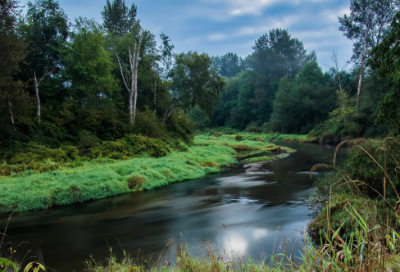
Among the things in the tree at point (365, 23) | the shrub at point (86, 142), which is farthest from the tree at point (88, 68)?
the tree at point (365, 23)

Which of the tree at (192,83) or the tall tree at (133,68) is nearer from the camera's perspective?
the tall tree at (133,68)

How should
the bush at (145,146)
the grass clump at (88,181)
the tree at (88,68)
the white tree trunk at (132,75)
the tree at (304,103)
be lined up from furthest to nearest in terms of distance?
the tree at (304,103)
the white tree trunk at (132,75)
the tree at (88,68)
the bush at (145,146)
the grass clump at (88,181)

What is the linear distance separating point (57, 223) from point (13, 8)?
46.0 ft

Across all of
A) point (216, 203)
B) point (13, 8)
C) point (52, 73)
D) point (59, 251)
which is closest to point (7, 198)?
point (59, 251)

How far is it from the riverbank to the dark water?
688 mm

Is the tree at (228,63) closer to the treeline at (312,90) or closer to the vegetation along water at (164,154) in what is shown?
the treeline at (312,90)

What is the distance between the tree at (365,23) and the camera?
34656mm

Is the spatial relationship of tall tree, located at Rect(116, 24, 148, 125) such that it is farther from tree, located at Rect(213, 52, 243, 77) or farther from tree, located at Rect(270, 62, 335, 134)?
tree, located at Rect(213, 52, 243, 77)

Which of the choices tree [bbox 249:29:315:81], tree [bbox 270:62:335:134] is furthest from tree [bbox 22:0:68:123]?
tree [bbox 249:29:315:81]

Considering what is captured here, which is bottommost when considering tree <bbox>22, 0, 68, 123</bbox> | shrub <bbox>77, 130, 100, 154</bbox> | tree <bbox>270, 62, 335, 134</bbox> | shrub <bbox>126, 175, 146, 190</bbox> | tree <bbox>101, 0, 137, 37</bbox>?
shrub <bbox>126, 175, 146, 190</bbox>

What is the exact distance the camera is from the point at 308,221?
9.01 meters

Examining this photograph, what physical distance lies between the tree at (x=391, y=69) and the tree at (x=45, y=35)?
811 inches

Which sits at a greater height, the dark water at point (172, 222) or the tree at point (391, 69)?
the tree at point (391, 69)

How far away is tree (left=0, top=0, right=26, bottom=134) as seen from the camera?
52.9 feet
